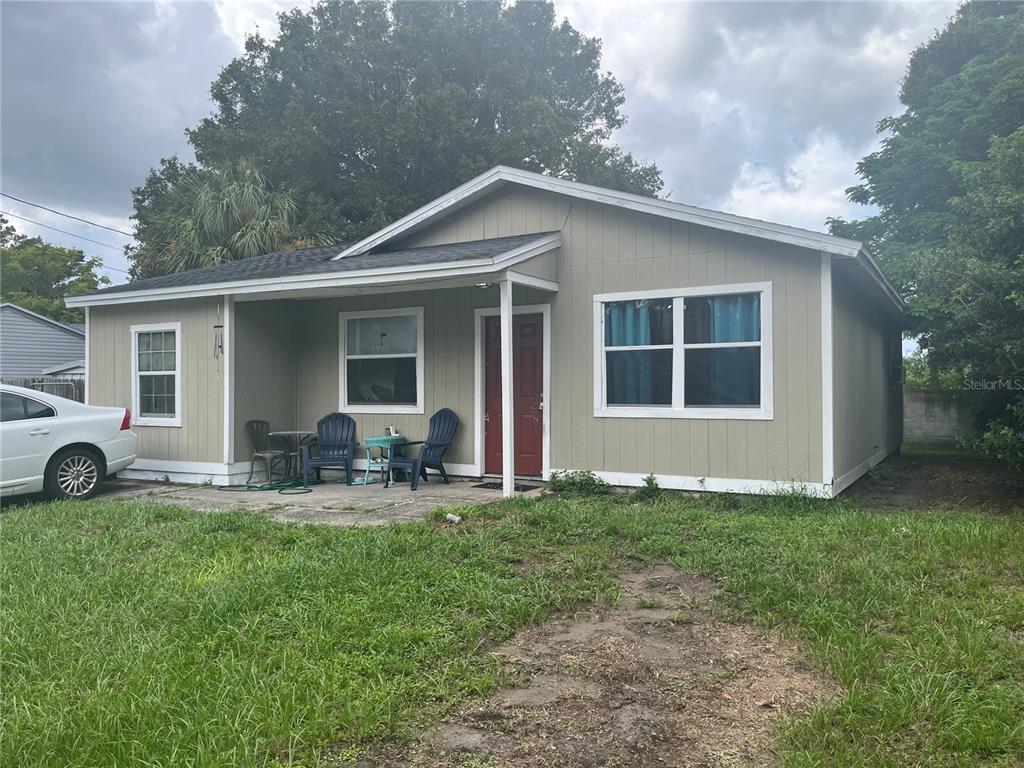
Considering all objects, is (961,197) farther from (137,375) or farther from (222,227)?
(222,227)

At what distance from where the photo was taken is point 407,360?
983cm

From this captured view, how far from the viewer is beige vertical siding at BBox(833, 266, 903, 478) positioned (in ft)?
25.6

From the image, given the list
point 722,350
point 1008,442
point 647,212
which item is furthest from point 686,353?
point 1008,442

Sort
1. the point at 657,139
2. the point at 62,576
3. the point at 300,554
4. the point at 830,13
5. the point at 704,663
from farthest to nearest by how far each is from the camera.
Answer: the point at 657,139 < the point at 830,13 < the point at 300,554 < the point at 62,576 < the point at 704,663

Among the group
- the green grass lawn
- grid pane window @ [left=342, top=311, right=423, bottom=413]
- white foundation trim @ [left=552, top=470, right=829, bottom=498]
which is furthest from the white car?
white foundation trim @ [left=552, top=470, right=829, bottom=498]

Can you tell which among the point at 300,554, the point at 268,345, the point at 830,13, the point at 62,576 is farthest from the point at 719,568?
the point at 830,13

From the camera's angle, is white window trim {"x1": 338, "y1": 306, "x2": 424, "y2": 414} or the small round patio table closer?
white window trim {"x1": 338, "y1": 306, "x2": 424, "y2": 414}

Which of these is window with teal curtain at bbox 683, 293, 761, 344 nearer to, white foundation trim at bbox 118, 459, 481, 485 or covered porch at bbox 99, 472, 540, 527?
covered porch at bbox 99, 472, 540, 527

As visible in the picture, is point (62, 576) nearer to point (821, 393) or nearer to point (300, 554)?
point (300, 554)

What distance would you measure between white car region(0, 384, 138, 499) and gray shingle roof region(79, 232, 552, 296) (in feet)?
7.16

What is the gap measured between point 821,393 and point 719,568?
2.98 metres

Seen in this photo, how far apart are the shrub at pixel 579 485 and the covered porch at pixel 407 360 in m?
0.34

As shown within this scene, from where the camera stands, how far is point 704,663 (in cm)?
347

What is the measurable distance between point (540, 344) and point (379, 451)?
112 inches
